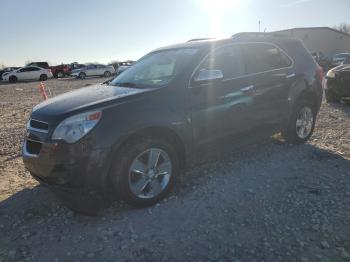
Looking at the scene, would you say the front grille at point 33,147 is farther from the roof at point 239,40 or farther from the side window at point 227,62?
the roof at point 239,40

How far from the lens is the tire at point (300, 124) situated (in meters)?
6.41

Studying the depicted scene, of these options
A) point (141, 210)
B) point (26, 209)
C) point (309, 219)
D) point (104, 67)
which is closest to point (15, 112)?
point (26, 209)

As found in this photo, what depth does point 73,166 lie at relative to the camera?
3.93 metres

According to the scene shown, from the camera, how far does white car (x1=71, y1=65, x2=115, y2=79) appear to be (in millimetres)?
41219

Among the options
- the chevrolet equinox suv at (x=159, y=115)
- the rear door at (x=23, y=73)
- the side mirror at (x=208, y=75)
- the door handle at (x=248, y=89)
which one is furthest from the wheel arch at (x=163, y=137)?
the rear door at (x=23, y=73)

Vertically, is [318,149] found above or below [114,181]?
below

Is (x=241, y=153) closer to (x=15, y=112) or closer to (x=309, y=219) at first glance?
(x=309, y=219)

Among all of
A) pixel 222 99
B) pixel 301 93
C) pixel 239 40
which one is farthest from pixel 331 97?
pixel 222 99

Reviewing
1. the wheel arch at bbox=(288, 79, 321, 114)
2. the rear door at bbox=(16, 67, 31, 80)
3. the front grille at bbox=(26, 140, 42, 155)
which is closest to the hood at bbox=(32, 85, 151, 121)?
the front grille at bbox=(26, 140, 42, 155)

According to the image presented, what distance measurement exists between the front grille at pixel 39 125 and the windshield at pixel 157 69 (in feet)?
4.22

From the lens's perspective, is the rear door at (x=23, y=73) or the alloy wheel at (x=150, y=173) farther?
the rear door at (x=23, y=73)

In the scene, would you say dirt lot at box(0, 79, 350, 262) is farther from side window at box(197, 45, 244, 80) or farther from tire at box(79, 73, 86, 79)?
tire at box(79, 73, 86, 79)

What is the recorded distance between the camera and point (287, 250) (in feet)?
11.5

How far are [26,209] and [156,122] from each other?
1.89 metres
